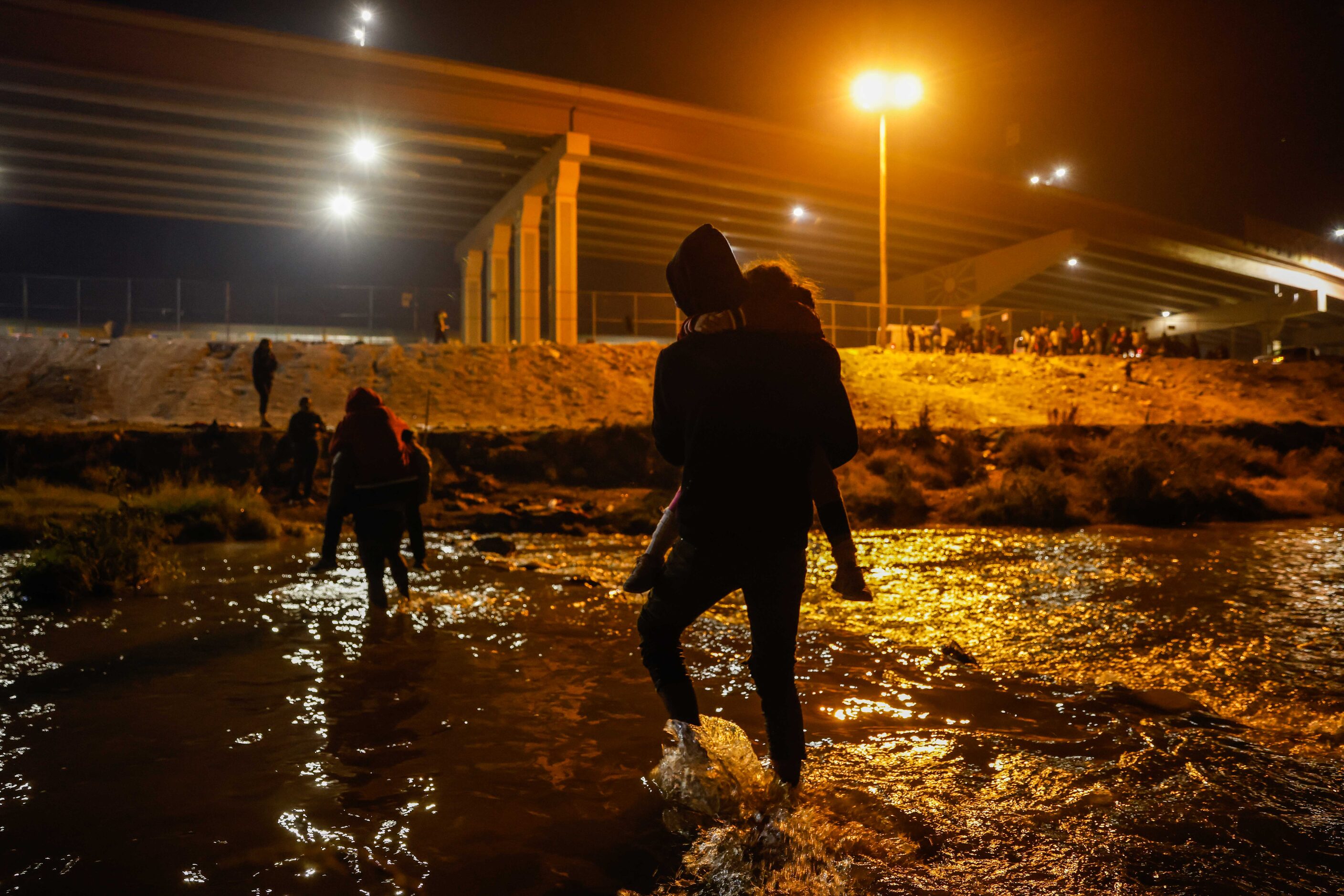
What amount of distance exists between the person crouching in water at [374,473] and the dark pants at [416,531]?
245mm

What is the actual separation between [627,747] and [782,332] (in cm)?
202

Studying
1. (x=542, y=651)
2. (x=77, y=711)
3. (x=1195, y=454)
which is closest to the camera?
(x=77, y=711)

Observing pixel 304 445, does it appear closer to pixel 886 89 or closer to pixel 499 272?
pixel 886 89

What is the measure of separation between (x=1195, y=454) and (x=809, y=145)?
62.1ft

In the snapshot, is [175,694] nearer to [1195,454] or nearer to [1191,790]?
[1191,790]

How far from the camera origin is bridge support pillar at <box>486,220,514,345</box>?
30375mm

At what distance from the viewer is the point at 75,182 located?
28766 millimetres

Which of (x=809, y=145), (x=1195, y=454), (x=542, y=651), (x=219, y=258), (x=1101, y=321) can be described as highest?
(x=809, y=145)

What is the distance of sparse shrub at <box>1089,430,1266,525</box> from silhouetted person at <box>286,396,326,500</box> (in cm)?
1197

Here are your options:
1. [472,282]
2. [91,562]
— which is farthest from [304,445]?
[472,282]

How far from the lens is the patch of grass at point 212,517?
1102cm

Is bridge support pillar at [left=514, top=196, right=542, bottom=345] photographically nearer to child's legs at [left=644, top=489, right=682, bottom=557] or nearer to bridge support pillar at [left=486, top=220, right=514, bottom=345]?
bridge support pillar at [left=486, top=220, right=514, bottom=345]

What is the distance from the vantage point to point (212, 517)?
11.2 meters

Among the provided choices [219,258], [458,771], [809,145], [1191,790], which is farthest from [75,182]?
[1191,790]
